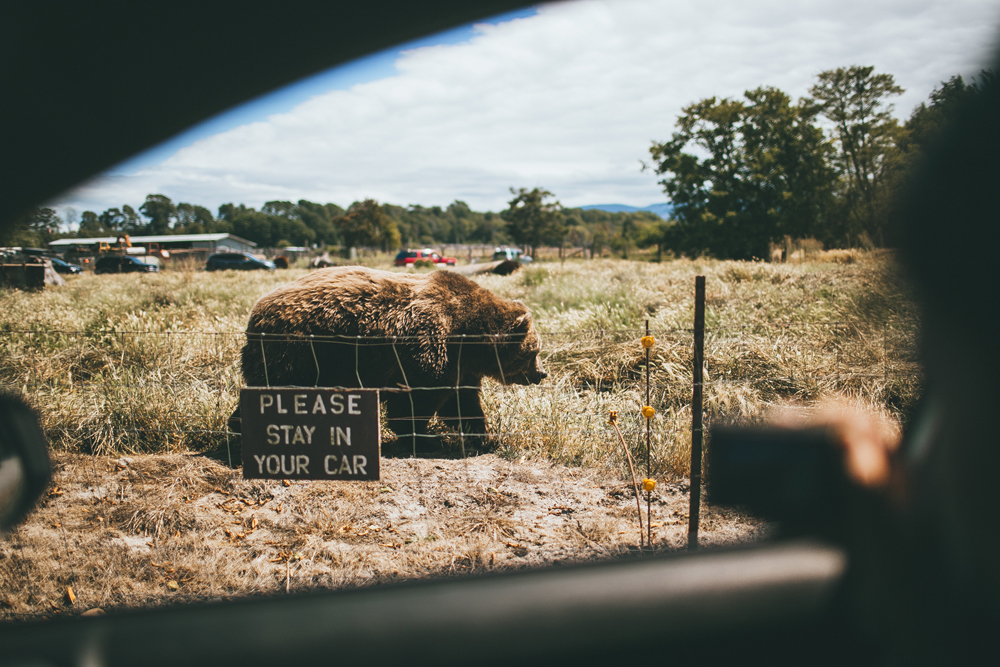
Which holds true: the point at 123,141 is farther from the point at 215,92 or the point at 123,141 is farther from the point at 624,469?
the point at 624,469

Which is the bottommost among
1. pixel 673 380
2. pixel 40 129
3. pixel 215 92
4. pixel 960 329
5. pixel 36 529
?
pixel 36 529

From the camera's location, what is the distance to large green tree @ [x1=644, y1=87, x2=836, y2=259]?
25.3 meters

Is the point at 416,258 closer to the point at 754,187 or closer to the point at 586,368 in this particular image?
the point at 754,187

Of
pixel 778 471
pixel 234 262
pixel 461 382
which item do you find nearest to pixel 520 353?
pixel 461 382

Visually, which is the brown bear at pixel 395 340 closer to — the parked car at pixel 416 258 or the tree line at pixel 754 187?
the tree line at pixel 754 187

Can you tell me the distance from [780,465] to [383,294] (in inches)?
157

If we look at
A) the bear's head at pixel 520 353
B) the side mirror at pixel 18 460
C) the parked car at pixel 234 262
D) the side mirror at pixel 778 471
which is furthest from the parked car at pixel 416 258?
the side mirror at pixel 778 471

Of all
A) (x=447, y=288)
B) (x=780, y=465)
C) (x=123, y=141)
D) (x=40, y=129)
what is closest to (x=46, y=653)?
(x=780, y=465)

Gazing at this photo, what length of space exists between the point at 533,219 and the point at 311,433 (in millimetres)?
40923

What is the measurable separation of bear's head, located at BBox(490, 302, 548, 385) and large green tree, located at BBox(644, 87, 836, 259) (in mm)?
21689

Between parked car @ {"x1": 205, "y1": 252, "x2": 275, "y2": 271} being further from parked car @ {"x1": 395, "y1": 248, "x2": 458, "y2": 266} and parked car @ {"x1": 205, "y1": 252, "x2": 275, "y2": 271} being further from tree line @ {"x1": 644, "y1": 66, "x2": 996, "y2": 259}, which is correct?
tree line @ {"x1": 644, "y1": 66, "x2": 996, "y2": 259}

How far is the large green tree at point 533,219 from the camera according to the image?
42.7 metres

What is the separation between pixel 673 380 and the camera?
5.88m

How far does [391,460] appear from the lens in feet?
15.6
